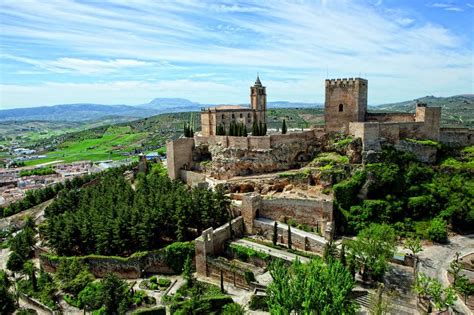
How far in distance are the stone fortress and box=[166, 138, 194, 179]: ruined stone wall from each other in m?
0.12

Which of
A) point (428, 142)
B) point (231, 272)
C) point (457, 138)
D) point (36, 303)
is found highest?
point (457, 138)

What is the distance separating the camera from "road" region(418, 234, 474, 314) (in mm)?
23453

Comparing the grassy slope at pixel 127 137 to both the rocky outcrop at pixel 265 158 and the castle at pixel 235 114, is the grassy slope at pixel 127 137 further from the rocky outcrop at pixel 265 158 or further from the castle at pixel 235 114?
the rocky outcrop at pixel 265 158

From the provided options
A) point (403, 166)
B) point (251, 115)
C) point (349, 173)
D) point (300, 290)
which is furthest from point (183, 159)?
point (300, 290)

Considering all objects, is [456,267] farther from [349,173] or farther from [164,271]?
[164,271]

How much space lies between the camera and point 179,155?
140 ft

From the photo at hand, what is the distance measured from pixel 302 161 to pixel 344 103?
7.57 metres

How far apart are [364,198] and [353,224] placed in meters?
2.95

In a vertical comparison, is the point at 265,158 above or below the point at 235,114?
below

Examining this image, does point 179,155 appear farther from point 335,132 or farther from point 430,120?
point 430,120

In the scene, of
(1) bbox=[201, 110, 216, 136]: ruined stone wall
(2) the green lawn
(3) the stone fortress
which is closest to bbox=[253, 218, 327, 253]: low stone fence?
(3) the stone fortress

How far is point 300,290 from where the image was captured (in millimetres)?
Answer: 18125

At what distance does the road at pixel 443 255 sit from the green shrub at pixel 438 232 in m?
0.51

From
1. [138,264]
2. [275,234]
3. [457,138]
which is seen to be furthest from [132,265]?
[457,138]
